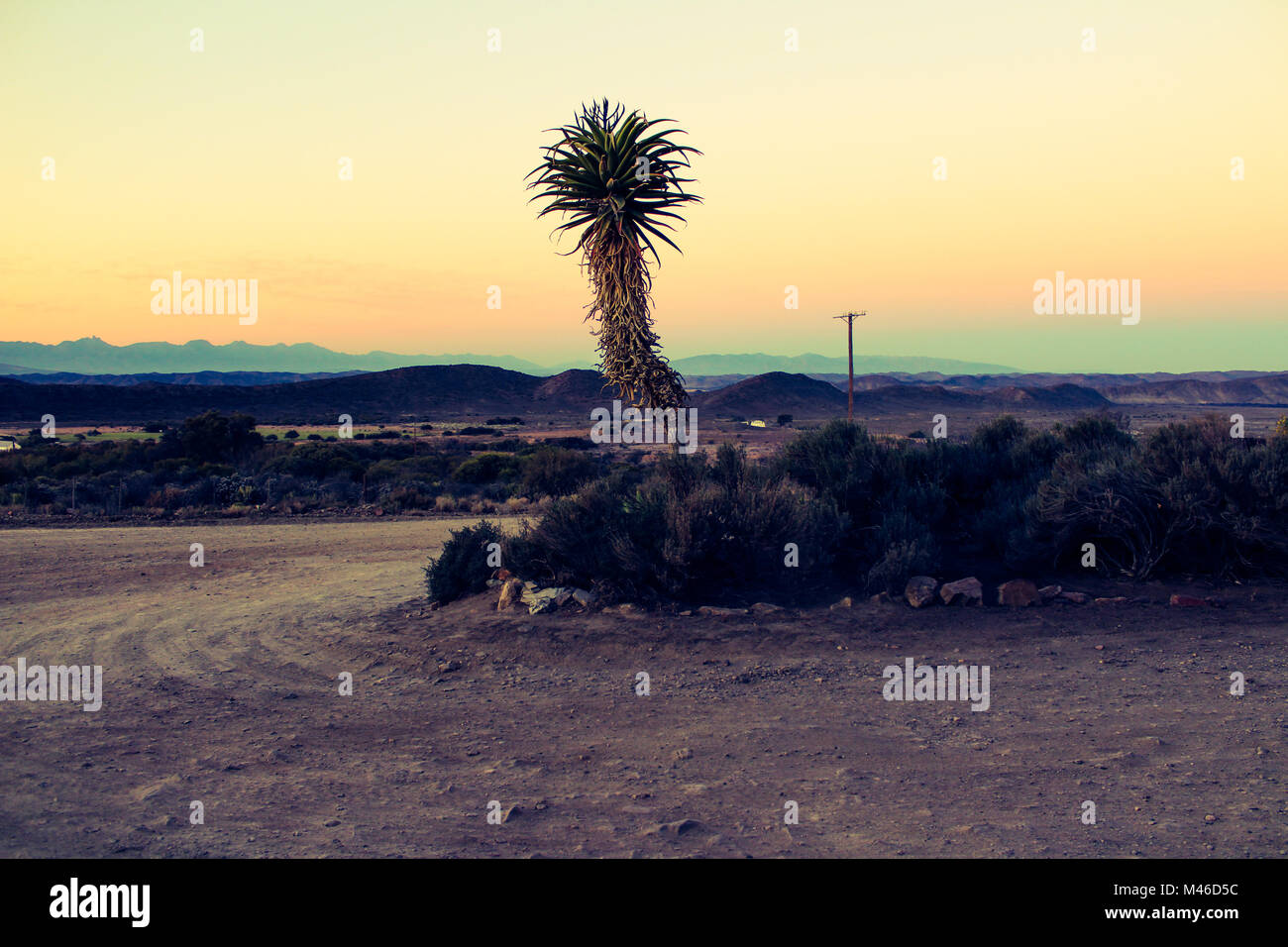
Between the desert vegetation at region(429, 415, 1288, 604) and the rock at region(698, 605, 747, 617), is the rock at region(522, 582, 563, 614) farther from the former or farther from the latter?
the rock at region(698, 605, 747, 617)

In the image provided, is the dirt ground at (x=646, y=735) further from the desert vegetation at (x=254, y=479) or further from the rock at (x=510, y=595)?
the desert vegetation at (x=254, y=479)

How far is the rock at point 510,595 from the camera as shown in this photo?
9.47 metres

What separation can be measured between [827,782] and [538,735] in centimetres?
217

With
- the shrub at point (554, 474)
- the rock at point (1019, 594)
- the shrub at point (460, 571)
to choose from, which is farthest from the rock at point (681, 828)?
the shrub at point (554, 474)

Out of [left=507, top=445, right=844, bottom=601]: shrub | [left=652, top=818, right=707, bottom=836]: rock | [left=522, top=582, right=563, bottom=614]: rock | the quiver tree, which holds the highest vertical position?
the quiver tree

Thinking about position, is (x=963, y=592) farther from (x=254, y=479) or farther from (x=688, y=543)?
(x=254, y=479)

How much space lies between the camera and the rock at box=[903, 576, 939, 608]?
8.98 metres

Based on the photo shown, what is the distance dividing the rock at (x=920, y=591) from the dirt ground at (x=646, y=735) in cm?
18

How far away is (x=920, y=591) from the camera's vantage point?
29.6 feet

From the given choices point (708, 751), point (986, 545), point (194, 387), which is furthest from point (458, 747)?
point (194, 387)

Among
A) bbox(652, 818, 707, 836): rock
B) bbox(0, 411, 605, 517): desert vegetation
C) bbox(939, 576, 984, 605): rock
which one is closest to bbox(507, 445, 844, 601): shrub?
bbox(939, 576, 984, 605): rock

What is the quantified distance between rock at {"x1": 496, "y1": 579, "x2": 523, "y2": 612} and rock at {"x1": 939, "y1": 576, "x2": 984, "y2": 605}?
4750 millimetres

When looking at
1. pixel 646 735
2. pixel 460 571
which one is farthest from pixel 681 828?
pixel 460 571
